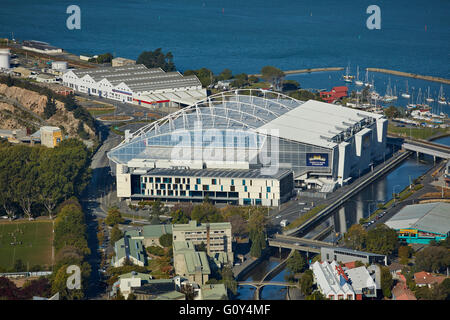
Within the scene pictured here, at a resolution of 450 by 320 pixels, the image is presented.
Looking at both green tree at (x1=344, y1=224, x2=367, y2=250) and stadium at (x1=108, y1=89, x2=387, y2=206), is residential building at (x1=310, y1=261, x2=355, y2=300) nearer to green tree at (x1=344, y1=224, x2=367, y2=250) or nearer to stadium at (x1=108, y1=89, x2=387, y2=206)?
green tree at (x1=344, y1=224, x2=367, y2=250)

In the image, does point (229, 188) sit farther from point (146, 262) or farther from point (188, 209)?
point (146, 262)

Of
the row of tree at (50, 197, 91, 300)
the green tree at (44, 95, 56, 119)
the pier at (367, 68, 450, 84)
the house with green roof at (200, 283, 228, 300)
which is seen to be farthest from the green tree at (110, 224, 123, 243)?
the pier at (367, 68, 450, 84)

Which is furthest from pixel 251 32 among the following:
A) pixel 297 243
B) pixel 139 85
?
pixel 297 243

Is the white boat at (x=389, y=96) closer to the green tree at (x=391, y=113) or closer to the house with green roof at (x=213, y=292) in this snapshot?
the green tree at (x=391, y=113)

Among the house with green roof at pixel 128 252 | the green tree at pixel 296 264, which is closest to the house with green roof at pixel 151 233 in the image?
the house with green roof at pixel 128 252

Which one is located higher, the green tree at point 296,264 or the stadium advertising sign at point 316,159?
the stadium advertising sign at point 316,159

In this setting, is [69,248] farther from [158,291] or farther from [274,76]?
Answer: [274,76]
